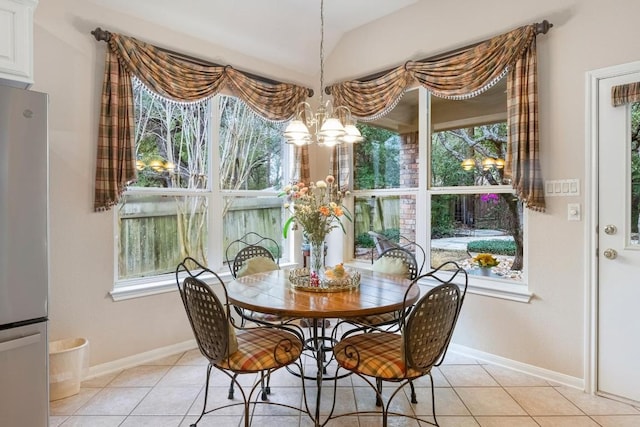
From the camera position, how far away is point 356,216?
4.20 m

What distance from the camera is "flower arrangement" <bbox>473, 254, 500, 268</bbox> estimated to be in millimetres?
3125

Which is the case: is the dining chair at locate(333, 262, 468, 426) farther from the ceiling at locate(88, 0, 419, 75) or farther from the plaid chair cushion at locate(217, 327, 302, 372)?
the ceiling at locate(88, 0, 419, 75)

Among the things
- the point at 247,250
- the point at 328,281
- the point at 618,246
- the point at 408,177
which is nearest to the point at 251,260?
the point at 247,250

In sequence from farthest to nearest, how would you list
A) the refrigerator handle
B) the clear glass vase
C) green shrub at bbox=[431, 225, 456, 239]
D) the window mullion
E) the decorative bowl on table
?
the window mullion
green shrub at bbox=[431, 225, 456, 239]
the clear glass vase
the decorative bowl on table
the refrigerator handle

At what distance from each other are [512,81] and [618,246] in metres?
1.36

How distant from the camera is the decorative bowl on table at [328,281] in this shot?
2.33m

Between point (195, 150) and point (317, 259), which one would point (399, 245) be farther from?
point (195, 150)

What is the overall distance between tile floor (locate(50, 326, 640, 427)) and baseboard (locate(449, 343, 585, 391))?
0.05 meters

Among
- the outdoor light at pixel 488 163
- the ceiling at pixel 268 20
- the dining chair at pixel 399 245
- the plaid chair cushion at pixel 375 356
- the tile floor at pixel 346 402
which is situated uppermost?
the ceiling at pixel 268 20

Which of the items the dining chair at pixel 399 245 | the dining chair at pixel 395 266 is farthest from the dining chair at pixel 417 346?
the dining chair at pixel 399 245

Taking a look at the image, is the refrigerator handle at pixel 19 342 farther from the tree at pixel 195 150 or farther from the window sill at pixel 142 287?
the tree at pixel 195 150

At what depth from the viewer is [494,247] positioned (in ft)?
10.4

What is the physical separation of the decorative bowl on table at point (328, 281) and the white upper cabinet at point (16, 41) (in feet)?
6.29

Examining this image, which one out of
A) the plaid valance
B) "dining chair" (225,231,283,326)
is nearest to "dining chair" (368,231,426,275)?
"dining chair" (225,231,283,326)
